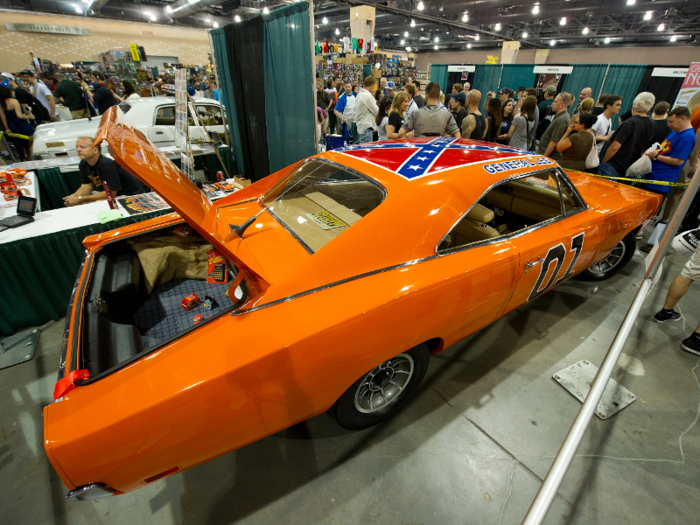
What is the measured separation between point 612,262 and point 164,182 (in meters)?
4.02

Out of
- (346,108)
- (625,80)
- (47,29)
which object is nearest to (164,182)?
(346,108)

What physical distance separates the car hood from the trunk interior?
223mm

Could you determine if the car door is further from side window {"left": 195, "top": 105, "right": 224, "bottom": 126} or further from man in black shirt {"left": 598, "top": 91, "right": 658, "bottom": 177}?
side window {"left": 195, "top": 105, "right": 224, "bottom": 126}

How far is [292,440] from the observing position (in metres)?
1.93

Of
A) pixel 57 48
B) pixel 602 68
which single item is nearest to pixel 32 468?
pixel 602 68

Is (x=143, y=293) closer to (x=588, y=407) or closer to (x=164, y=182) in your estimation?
(x=164, y=182)

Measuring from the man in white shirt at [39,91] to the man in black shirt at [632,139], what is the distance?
40.2 feet

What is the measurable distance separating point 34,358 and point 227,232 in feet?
6.47

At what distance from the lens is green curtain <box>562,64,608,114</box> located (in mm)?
9047

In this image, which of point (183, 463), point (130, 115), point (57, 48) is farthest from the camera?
point (57, 48)

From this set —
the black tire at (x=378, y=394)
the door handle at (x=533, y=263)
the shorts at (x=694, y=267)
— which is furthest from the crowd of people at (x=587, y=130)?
the black tire at (x=378, y=394)

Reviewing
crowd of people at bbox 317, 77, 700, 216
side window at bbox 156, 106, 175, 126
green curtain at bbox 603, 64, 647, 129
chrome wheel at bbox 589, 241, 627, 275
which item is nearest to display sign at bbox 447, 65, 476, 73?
green curtain at bbox 603, 64, 647, 129

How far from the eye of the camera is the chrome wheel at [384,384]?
5.97ft

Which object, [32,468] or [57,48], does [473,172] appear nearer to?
[32,468]
